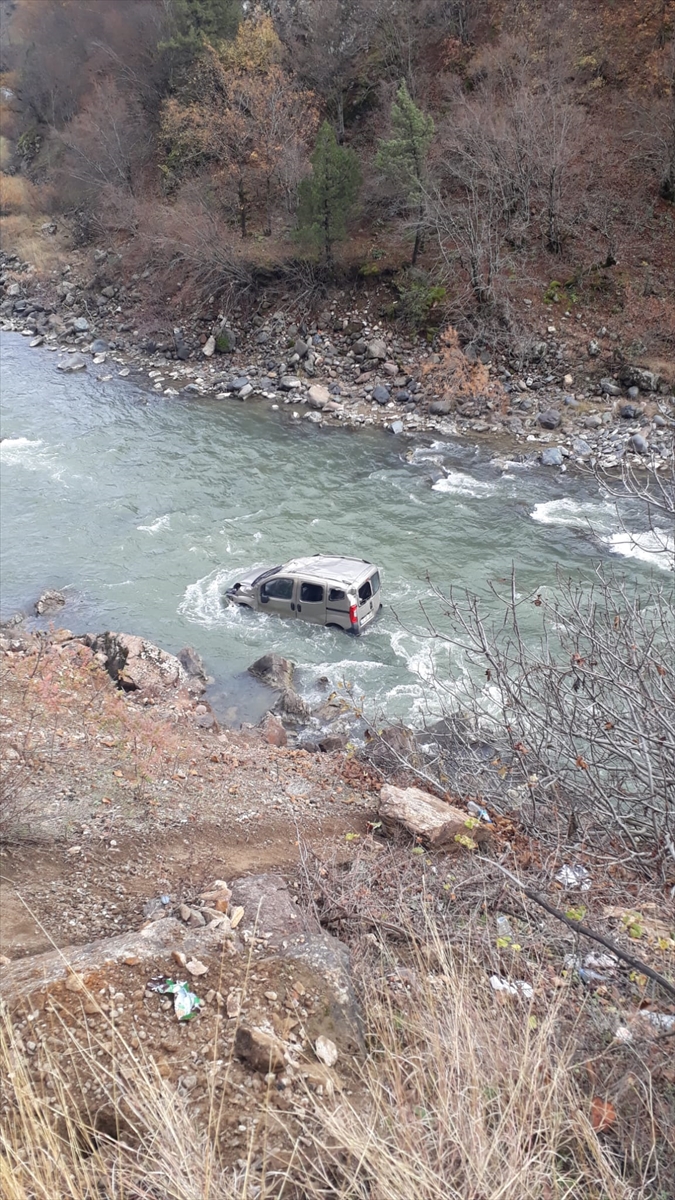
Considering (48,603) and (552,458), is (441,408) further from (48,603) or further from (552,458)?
(48,603)

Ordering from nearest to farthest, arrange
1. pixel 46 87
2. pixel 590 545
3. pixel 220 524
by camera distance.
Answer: pixel 590 545, pixel 220 524, pixel 46 87

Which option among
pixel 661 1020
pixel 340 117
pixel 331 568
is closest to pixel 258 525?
pixel 331 568

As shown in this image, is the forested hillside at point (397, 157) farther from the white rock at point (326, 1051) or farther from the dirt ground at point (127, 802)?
the white rock at point (326, 1051)

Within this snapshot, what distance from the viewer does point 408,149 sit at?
2509cm

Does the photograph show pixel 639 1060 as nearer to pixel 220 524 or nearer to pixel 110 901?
pixel 110 901

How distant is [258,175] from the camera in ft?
98.5

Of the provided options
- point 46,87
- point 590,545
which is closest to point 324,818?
point 590,545

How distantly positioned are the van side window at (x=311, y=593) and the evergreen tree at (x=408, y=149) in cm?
1631

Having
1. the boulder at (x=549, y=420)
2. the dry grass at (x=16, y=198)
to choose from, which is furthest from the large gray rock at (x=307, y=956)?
the dry grass at (x=16, y=198)

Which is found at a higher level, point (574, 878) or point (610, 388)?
point (610, 388)

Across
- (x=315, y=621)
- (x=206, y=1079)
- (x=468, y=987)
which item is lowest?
(x=315, y=621)

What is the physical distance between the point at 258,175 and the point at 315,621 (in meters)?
22.5

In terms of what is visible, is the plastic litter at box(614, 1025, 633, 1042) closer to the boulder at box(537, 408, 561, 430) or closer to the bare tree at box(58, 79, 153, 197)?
the boulder at box(537, 408, 561, 430)

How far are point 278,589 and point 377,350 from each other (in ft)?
43.0
